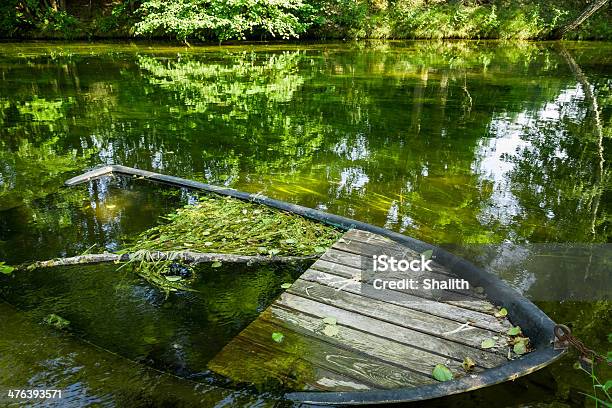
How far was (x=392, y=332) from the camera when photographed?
2.47m

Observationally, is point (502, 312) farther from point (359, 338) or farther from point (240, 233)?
point (240, 233)

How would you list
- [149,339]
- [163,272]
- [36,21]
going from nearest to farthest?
[149,339]
[163,272]
[36,21]

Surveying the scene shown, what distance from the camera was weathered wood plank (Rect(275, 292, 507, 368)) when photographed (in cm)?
227

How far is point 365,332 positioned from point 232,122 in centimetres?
583

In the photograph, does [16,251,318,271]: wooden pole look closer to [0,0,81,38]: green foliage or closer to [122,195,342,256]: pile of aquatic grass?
[122,195,342,256]: pile of aquatic grass

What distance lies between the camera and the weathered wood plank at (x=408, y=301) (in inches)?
98.5

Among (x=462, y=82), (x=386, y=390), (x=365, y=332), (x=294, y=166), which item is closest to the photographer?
(x=386, y=390)

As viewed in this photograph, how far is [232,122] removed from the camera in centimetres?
766

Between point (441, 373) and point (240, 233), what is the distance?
216cm

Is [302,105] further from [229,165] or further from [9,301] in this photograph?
[9,301]

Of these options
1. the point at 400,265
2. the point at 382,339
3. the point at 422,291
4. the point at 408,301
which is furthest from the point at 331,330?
the point at 400,265

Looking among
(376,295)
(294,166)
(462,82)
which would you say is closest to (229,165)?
(294,166)

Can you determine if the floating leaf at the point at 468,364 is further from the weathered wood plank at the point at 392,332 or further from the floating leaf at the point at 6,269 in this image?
the floating leaf at the point at 6,269

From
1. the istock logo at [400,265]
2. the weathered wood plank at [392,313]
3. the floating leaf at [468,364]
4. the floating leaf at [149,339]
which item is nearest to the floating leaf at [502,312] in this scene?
the weathered wood plank at [392,313]
